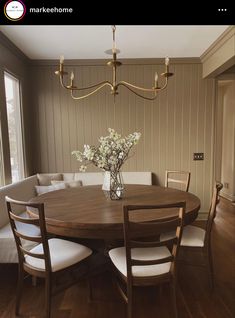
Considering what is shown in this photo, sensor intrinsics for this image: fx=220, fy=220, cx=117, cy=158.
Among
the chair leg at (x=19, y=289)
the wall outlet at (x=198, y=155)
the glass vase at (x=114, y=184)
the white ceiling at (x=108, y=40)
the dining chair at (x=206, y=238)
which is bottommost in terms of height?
the chair leg at (x=19, y=289)

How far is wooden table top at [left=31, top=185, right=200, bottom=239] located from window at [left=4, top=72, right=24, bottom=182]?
1150 millimetres

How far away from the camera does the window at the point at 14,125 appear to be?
9.87ft

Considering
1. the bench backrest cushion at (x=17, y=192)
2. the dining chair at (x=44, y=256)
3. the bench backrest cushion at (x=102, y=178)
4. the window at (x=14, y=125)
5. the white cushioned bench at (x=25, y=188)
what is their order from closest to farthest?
the dining chair at (x=44, y=256), the white cushioned bench at (x=25, y=188), the bench backrest cushion at (x=17, y=192), the window at (x=14, y=125), the bench backrest cushion at (x=102, y=178)

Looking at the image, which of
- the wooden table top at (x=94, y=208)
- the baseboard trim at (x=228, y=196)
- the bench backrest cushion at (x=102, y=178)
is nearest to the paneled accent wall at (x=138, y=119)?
the bench backrest cushion at (x=102, y=178)

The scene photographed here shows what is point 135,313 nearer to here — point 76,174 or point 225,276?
point 225,276

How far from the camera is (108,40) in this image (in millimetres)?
2797

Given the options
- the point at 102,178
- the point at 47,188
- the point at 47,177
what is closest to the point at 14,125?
the point at 47,177

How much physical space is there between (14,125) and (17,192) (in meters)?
1.09

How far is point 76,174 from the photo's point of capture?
3543 millimetres

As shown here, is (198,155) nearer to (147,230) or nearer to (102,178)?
(102,178)

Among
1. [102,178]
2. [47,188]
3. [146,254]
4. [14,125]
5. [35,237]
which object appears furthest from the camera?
[102,178]

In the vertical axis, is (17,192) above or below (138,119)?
below

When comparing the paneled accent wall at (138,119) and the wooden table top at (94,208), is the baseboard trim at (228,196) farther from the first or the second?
the wooden table top at (94,208)

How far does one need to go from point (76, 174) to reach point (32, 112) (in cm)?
125
